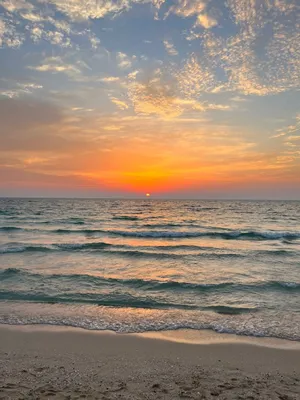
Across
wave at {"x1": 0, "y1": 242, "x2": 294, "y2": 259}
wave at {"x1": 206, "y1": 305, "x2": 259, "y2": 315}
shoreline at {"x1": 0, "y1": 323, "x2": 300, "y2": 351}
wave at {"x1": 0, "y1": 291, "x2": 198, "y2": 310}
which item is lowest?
wave at {"x1": 0, "y1": 242, "x2": 294, "y2": 259}

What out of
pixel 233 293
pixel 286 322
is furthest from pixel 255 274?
pixel 286 322

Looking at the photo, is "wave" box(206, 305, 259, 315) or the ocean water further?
"wave" box(206, 305, 259, 315)

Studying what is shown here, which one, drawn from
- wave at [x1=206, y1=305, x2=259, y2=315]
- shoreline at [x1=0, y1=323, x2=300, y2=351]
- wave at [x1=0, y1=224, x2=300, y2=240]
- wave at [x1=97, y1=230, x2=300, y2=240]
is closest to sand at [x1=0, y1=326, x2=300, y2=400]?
shoreline at [x1=0, y1=323, x2=300, y2=351]

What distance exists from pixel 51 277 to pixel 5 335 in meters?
6.58

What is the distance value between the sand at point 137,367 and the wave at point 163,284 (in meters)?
5.07

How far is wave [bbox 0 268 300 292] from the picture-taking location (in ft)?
42.3

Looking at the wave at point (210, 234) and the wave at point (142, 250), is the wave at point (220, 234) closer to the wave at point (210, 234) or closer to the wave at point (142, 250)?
the wave at point (210, 234)

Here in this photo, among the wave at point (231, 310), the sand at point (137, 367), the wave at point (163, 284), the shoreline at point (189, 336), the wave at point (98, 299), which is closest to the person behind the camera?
the sand at point (137, 367)

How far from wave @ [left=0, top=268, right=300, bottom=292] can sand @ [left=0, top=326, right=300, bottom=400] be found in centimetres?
507

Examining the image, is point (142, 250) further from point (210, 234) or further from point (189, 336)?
point (189, 336)

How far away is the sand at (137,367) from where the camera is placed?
5.31 m

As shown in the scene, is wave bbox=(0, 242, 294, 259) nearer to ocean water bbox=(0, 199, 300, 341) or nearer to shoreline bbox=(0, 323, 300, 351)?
ocean water bbox=(0, 199, 300, 341)

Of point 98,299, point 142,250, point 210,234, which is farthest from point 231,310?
point 210,234

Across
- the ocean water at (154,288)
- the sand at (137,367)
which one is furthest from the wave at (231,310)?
the sand at (137,367)
